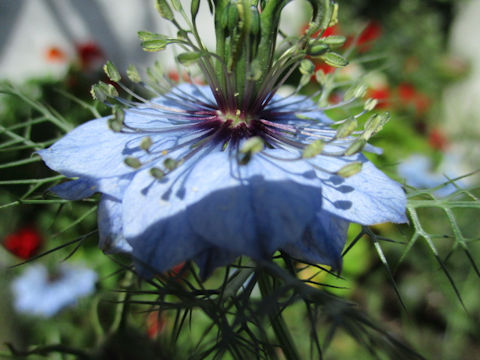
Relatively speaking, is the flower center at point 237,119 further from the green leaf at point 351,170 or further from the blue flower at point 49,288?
the blue flower at point 49,288

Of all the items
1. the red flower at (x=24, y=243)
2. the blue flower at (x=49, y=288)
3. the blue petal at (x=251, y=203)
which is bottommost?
the blue flower at (x=49, y=288)

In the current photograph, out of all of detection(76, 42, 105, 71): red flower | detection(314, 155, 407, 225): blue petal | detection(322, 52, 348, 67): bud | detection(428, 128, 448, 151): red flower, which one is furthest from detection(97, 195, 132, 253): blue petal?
detection(428, 128, 448, 151): red flower

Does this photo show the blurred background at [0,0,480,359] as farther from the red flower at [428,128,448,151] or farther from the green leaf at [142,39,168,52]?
the green leaf at [142,39,168,52]

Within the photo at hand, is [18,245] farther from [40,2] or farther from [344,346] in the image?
[40,2]

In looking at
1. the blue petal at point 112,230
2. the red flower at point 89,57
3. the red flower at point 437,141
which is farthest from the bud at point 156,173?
the red flower at point 437,141

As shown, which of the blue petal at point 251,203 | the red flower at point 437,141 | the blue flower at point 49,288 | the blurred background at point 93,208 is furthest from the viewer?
the red flower at point 437,141

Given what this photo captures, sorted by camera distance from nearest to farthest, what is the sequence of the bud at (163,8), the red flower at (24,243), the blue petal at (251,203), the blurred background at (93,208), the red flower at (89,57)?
the blue petal at (251,203)
the bud at (163,8)
the blurred background at (93,208)
the red flower at (24,243)
the red flower at (89,57)

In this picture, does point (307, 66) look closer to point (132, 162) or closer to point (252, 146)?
point (252, 146)
